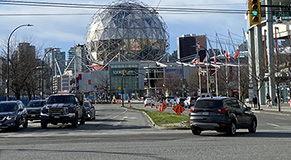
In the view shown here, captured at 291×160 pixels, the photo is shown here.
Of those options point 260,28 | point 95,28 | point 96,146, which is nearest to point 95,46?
point 95,28

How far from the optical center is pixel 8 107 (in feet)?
84.0

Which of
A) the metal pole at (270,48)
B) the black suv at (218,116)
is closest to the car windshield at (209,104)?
the black suv at (218,116)

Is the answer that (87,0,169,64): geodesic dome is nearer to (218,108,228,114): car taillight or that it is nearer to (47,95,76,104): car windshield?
(47,95,76,104): car windshield

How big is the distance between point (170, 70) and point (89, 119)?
89737 millimetres

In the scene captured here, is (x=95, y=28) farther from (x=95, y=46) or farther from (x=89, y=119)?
(x=89, y=119)

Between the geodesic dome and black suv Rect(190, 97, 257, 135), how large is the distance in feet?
376

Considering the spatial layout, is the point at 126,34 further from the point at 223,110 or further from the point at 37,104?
the point at 223,110

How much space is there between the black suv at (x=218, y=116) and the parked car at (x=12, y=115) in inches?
440

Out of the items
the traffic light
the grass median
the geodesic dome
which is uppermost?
the geodesic dome

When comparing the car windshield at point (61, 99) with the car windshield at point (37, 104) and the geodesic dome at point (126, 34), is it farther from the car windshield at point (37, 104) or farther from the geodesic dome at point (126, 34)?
the geodesic dome at point (126, 34)

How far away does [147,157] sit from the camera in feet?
38.2

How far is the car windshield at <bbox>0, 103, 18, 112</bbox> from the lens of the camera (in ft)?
83.1

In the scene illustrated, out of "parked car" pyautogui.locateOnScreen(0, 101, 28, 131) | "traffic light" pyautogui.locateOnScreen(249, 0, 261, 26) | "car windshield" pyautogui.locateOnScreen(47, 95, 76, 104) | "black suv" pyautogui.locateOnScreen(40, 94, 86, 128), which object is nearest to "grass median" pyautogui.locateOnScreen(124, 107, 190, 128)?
"black suv" pyautogui.locateOnScreen(40, 94, 86, 128)

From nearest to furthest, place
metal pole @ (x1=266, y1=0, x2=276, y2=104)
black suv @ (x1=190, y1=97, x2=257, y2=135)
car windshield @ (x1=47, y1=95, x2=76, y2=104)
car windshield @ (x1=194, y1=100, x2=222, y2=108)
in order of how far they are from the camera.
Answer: black suv @ (x1=190, y1=97, x2=257, y2=135) → car windshield @ (x1=194, y1=100, x2=222, y2=108) → car windshield @ (x1=47, y1=95, x2=76, y2=104) → metal pole @ (x1=266, y1=0, x2=276, y2=104)
